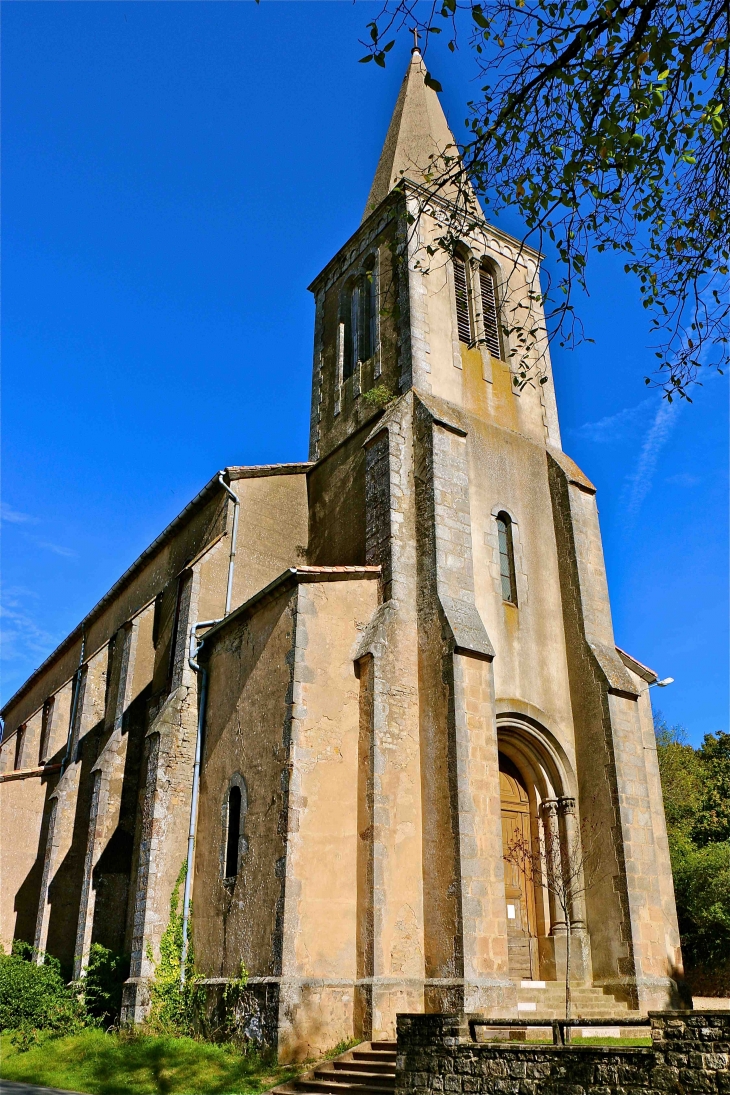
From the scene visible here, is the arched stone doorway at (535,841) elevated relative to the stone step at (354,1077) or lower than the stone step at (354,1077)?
elevated

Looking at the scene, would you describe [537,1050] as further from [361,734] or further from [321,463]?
[321,463]

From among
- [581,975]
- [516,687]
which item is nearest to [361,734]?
[516,687]

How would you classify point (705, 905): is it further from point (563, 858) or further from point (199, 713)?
point (199, 713)

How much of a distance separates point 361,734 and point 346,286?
13.0 m

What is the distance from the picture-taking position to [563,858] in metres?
15.6

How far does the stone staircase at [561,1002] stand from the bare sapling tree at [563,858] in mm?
982

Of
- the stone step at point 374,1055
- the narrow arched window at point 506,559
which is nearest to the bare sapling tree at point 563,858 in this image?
the narrow arched window at point 506,559

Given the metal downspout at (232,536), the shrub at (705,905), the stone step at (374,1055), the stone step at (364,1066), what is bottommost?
the stone step at (364,1066)

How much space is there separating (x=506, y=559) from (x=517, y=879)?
20.2 feet

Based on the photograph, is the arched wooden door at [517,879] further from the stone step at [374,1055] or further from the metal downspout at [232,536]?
the metal downspout at [232,536]

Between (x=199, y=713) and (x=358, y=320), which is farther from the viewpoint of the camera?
(x=358, y=320)

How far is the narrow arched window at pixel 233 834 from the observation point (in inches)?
589

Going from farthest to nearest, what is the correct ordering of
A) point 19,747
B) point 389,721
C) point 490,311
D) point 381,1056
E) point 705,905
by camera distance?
point 19,747
point 705,905
point 490,311
point 389,721
point 381,1056

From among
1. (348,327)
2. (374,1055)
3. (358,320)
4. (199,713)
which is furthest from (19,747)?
(374,1055)
